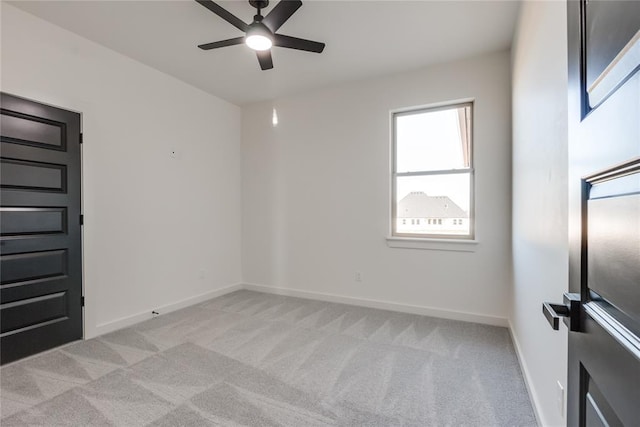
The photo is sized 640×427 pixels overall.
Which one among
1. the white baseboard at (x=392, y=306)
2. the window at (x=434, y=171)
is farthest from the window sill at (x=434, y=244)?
the white baseboard at (x=392, y=306)

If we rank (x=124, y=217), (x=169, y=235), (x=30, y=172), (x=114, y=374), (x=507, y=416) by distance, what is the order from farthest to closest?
1. (x=169, y=235)
2. (x=124, y=217)
3. (x=30, y=172)
4. (x=114, y=374)
5. (x=507, y=416)

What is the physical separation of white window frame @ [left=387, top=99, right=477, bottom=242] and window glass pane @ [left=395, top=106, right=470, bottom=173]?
0.04 meters

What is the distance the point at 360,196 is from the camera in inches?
152

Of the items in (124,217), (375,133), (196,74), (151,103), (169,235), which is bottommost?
(169,235)

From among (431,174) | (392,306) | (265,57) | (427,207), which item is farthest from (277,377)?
(431,174)

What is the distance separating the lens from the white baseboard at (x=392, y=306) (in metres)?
3.23

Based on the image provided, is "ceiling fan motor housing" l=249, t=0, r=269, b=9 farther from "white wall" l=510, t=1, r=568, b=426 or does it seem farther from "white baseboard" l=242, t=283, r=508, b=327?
"white baseboard" l=242, t=283, r=508, b=327

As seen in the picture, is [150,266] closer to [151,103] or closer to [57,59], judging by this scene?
[151,103]

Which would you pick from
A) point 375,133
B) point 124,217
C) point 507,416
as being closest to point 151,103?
point 124,217

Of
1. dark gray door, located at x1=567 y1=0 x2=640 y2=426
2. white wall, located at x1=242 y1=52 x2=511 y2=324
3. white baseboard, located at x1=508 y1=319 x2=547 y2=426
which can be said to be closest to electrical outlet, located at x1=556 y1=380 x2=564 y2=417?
white baseboard, located at x1=508 y1=319 x2=547 y2=426

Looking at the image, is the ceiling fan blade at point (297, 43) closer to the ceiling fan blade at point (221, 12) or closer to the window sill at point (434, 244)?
the ceiling fan blade at point (221, 12)

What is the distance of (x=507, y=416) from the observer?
1.80 metres

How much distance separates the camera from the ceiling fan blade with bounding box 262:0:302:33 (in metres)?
2.06

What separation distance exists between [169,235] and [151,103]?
61.1 inches
